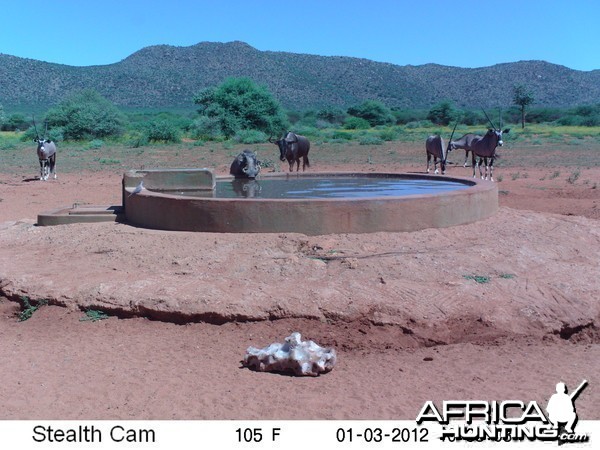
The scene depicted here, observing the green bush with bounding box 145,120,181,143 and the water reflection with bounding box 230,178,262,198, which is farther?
the green bush with bounding box 145,120,181,143

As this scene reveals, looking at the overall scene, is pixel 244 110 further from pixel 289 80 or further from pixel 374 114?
pixel 289 80

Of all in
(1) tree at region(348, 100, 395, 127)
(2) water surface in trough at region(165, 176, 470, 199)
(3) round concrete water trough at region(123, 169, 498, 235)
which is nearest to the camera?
(3) round concrete water trough at region(123, 169, 498, 235)

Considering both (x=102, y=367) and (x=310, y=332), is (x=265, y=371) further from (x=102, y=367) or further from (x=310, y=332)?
(x=102, y=367)

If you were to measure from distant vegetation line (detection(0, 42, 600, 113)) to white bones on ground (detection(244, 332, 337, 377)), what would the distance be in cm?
8189

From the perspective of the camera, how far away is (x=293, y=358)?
6.13 metres

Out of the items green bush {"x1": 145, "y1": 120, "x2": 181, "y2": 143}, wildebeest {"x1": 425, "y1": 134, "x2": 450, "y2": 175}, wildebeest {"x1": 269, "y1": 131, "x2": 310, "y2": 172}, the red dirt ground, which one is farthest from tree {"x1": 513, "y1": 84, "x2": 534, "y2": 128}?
the red dirt ground

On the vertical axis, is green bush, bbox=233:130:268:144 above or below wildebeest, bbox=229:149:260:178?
below

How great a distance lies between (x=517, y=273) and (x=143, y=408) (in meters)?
4.16

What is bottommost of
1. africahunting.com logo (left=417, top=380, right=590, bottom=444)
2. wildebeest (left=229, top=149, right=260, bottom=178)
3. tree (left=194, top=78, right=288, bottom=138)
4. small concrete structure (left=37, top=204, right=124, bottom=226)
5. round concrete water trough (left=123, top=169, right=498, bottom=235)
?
africahunting.com logo (left=417, top=380, right=590, bottom=444)

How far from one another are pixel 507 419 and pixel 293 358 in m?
1.80

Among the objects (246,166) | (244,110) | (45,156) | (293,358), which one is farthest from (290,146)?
(244,110)

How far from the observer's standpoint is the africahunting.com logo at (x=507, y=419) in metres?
4.73

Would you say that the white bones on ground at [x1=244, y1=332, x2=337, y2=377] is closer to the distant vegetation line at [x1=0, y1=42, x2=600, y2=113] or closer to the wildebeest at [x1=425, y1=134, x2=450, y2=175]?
the wildebeest at [x1=425, y1=134, x2=450, y2=175]

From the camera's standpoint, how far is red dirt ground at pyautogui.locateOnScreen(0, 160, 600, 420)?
18.8 feet
